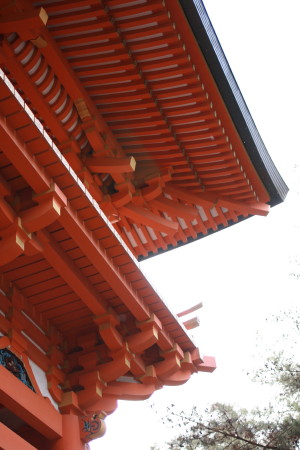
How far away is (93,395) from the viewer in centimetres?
701

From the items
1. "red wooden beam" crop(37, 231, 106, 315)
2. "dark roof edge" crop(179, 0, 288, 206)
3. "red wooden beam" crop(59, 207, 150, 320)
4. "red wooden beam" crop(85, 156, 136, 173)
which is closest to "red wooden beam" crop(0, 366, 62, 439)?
"red wooden beam" crop(37, 231, 106, 315)

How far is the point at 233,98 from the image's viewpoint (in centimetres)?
A: 845

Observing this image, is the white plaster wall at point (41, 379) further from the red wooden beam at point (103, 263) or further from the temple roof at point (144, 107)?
the temple roof at point (144, 107)

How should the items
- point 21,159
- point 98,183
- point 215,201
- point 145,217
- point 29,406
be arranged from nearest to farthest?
point 21,159 < point 29,406 < point 98,183 < point 145,217 < point 215,201

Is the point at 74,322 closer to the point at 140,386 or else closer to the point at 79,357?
the point at 79,357

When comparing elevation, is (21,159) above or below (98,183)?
below

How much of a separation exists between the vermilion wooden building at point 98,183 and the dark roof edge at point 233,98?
23 millimetres

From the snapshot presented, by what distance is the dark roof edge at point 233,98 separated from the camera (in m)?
7.63

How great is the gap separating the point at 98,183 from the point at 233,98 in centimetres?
209

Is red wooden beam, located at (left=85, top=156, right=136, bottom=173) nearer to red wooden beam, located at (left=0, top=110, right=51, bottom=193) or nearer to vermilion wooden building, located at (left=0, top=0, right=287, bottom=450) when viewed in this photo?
vermilion wooden building, located at (left=0, top=0, right=287, bottom=450)

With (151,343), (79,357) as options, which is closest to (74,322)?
(79,357)

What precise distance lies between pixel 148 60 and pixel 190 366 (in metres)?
3.67

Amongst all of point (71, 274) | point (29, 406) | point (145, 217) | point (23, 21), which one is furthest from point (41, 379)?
point (23, 21)

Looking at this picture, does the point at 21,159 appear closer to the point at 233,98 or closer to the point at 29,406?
the point at 29,406
